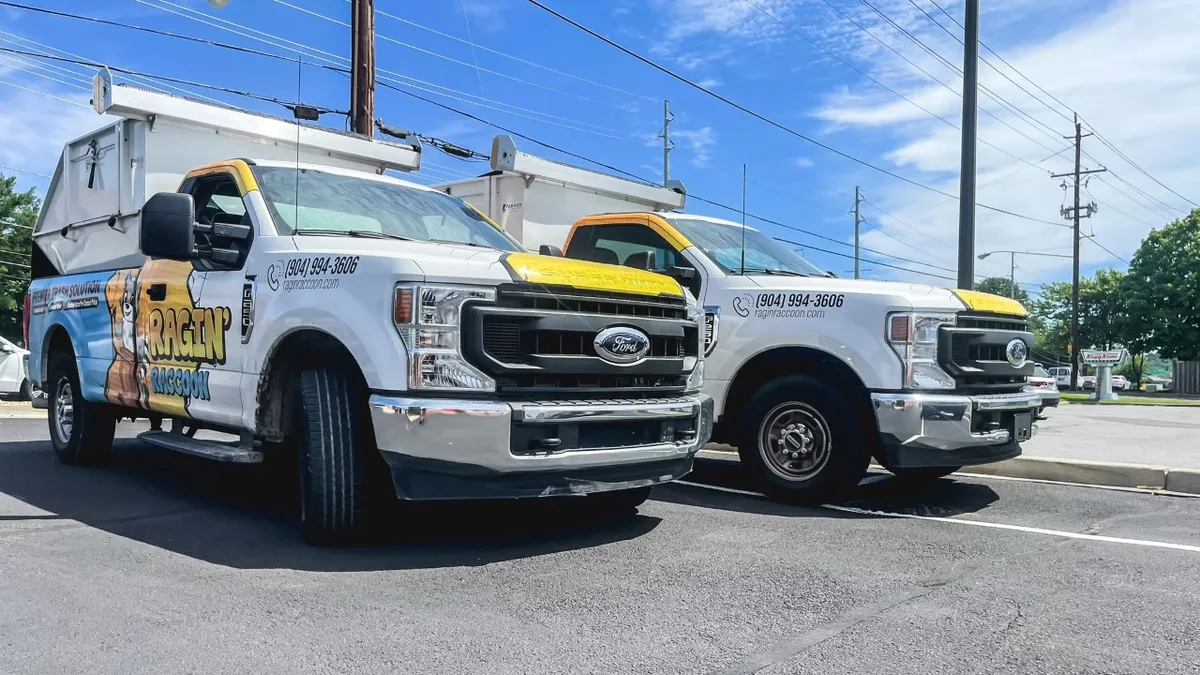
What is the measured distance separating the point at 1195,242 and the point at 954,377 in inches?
2176

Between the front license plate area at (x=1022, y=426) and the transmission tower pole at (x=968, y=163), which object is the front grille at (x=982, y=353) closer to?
the front license plate area at (x=1022, y=426)

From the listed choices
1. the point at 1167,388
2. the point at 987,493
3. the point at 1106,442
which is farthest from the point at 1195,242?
the point at 987,493

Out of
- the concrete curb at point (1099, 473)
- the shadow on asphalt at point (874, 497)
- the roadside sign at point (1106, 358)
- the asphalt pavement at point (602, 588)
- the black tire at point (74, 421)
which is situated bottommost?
the shadow on asphalt at point (874, 497)

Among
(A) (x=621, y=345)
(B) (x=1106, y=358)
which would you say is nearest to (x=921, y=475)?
(A) (x=621, y=345)

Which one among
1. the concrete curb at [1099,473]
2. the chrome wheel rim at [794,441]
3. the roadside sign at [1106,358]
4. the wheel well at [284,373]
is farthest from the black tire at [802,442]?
the roadside sign at [1106,358]

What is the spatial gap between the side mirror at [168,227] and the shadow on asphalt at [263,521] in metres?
1.59

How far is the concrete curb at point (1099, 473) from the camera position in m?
7.12

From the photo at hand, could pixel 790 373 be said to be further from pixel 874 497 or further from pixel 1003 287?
pixel 1003 287

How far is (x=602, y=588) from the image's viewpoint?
4.03 m

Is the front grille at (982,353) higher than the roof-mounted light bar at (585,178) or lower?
lower

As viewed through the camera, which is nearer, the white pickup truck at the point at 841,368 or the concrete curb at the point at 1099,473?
the white pickup truck at the point at 841,368

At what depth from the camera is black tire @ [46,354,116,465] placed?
7.30 metres

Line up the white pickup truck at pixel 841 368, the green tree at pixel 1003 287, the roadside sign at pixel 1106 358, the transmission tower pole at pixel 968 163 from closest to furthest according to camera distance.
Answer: the white pickup truck at pixel 841 368 → the transmission tower pole at pixel 968 163 → the roadside sign at pixel 1106 358 → the green tree at pixel 1003 287

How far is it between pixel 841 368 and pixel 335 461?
3.31 meters
